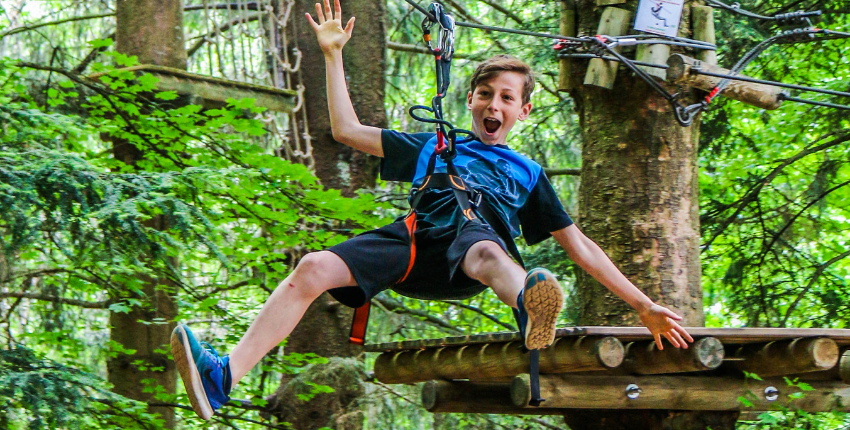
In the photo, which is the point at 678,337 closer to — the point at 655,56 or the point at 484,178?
the point at 484,178

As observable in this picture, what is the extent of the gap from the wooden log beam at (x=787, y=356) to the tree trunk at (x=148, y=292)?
10.1 ft

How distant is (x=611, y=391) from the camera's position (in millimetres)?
3510

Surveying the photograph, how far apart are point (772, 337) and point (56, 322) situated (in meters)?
4.29

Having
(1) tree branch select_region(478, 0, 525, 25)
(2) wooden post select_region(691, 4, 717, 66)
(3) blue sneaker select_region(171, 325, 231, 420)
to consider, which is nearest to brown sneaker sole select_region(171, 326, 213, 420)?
(3) blue sneaker select_region(171, 325, 231, 420)

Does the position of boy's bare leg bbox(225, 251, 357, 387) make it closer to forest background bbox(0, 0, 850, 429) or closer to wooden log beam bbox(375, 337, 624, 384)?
wooden log beam bbox(375, 337, 624, 384)

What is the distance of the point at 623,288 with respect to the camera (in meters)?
2.64

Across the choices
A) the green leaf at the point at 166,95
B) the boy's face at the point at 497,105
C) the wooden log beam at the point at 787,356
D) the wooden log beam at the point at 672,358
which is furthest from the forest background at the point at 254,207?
the boy's face at the point at 497,105

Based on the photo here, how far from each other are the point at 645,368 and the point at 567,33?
72.5 inches

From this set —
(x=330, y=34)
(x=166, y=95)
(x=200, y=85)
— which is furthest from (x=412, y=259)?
(x=200, y=85)

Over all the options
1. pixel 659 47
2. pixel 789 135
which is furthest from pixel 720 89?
pixel 789 135

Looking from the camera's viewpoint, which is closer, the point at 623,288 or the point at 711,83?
the point at 623,288

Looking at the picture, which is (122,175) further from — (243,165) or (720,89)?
(720,89)

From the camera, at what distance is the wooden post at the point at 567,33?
431cm

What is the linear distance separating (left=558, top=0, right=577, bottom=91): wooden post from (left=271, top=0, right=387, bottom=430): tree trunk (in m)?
1.42
